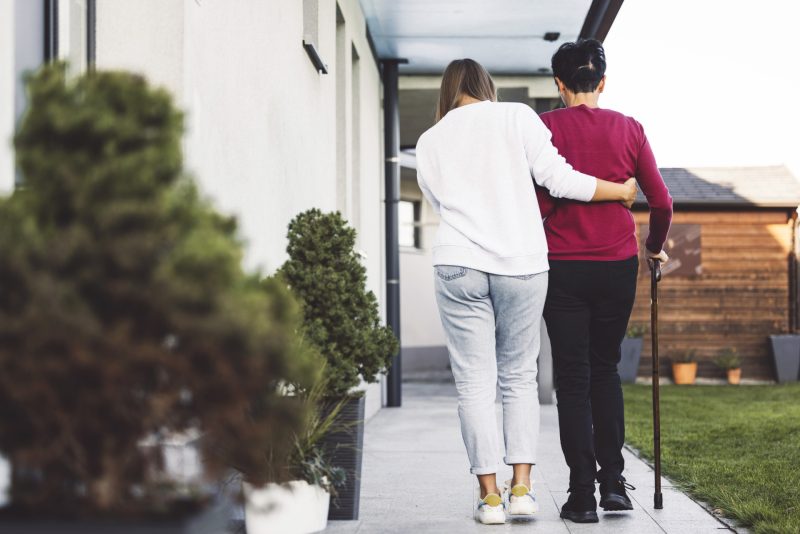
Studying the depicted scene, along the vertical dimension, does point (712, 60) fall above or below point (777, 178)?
above

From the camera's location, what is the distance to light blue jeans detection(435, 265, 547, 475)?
293 cm

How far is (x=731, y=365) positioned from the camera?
1224cm

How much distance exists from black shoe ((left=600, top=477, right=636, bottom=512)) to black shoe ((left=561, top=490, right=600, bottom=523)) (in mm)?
88

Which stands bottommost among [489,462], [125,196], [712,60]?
[489,462]

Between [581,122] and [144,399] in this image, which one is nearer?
[144,399]

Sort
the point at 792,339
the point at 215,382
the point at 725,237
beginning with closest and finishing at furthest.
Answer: the point at 215,382, the point at 792,339, the point at 725,237

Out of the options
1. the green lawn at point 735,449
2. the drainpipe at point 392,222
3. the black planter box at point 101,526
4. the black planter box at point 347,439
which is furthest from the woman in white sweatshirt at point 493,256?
the drainpipe at point 392,222

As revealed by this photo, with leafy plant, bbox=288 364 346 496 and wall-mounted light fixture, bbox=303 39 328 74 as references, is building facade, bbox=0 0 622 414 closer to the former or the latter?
wall-mounted light fixture, bbox=303 39 328 74

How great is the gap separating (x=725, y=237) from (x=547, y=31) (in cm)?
651

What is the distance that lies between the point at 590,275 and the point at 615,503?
0.72m

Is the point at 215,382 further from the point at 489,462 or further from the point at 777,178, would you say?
the point at 777,178

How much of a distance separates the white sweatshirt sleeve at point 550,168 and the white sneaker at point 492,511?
938 millimetres

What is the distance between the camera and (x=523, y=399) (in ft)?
9.82

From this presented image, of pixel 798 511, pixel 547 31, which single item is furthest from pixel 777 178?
pixel 798 511
